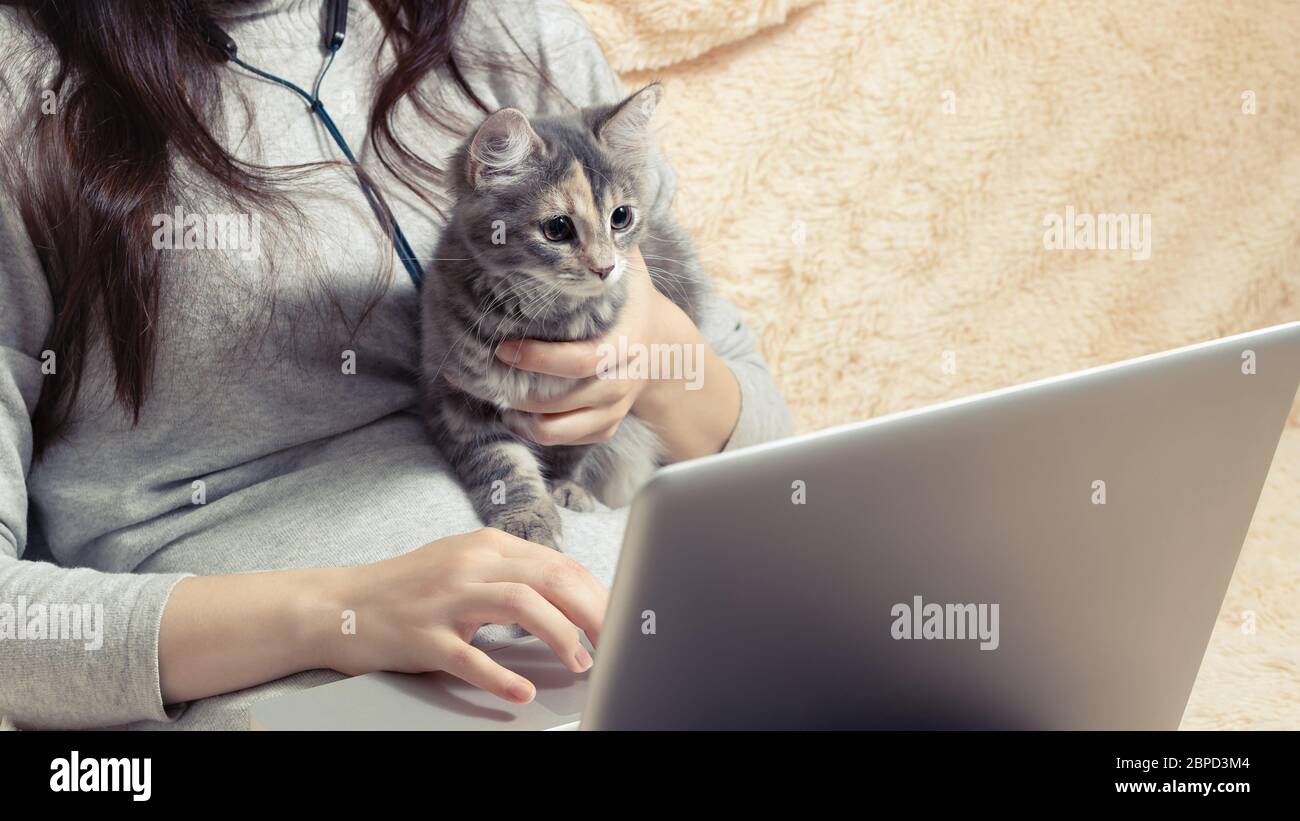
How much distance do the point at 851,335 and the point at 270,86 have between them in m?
0.99

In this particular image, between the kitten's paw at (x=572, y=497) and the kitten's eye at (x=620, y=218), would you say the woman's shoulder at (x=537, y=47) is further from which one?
the kitten's paw at (x=572, y=497)

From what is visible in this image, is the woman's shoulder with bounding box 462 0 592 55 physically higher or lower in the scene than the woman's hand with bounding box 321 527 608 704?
higher

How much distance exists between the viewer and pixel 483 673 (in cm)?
68

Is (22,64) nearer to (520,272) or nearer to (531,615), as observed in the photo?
(520,272)

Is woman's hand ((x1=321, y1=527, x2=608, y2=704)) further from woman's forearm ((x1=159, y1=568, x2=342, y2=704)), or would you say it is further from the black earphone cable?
the black earphone cable

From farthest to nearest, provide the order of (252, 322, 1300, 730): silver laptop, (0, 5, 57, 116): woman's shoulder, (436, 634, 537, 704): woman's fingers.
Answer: (0, 5, 57, 116): woman's shoulder
(436, 634, 537, 704): woman's fingers
(252, 322, 1300, 730): silver laptop

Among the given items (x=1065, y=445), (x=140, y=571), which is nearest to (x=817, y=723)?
(x=1065, y=445)

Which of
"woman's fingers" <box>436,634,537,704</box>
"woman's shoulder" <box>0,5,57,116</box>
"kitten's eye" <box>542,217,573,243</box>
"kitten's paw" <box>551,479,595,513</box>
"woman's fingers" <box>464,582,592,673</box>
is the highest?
"woman's shoulder" <box>0,5,57,116</box>

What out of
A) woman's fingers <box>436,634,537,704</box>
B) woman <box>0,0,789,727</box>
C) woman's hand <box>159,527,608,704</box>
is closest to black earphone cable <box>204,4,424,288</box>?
woman <box>0,0,789,727</box>

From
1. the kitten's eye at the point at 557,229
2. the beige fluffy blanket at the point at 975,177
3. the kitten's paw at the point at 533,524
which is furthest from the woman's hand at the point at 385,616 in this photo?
the beige fluffy blanket at the point at 975,177

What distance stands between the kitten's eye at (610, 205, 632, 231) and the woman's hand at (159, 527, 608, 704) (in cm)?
40

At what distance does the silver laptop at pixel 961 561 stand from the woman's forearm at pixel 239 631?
0.19 meters

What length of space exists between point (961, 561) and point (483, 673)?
0.30m

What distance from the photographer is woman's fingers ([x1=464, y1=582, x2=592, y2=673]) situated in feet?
2.33
